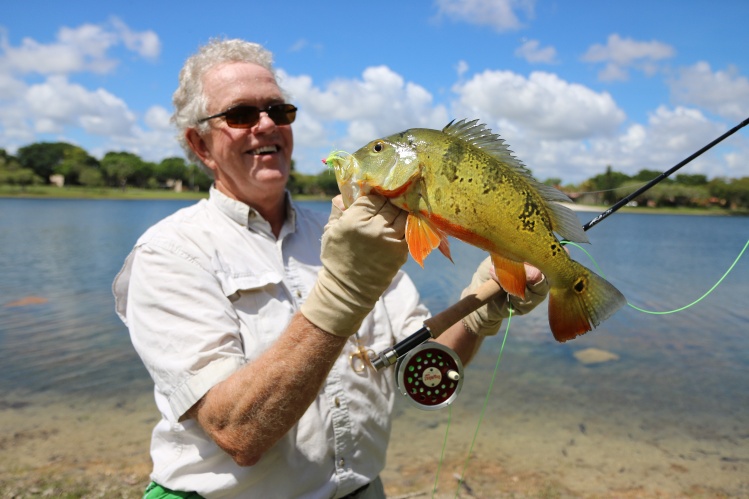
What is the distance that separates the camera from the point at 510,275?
2256 millimetres

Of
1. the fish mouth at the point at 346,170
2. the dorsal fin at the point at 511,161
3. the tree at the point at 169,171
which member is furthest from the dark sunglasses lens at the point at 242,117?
the tree at the point at 169,171

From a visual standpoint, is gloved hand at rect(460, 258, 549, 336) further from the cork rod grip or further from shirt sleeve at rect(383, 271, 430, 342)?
shirt sleeve at rect(383, 271, 430, 342)

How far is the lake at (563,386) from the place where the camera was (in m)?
6.29

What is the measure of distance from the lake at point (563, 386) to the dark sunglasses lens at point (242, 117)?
14.2 ft

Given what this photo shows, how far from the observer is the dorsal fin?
2.21 meters

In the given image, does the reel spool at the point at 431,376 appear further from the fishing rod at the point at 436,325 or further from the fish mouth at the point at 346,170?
the fish mouth at the point at 346,170

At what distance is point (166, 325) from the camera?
7.97ft

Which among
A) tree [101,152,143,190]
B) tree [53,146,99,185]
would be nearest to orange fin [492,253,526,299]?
tree [101,152,143,190]

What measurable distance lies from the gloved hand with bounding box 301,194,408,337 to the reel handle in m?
0.47

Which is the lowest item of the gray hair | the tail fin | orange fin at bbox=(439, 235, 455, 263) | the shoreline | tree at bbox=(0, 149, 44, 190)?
the shoreline

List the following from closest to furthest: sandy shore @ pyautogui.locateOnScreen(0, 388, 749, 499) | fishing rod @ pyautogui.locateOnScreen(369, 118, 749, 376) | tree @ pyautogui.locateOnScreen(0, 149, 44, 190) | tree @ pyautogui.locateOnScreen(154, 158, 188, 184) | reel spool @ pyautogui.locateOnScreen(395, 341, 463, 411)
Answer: fishing rod @ pyautogui.locateOnScreen(369, 118, 749, 376) → reel spool @ pyautogui.locateOnScreen(395, 341, 463, 411) → sandy shore @ pyautogui.locateOnScreen(0, 388, 749, 499) → tree @ pyautogui.locateOnScreen(0, 149, 44, 190) → tree @ pyautogui.locateOnScreen(154, 158, 188, 184)

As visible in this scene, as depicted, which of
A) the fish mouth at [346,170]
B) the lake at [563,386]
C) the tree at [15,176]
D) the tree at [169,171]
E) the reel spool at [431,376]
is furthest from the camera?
the tree at [169,171]

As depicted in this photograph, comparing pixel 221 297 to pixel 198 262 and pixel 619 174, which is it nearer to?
pixel 198 262

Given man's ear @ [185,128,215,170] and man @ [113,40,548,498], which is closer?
man @ [113,40,548,498]
